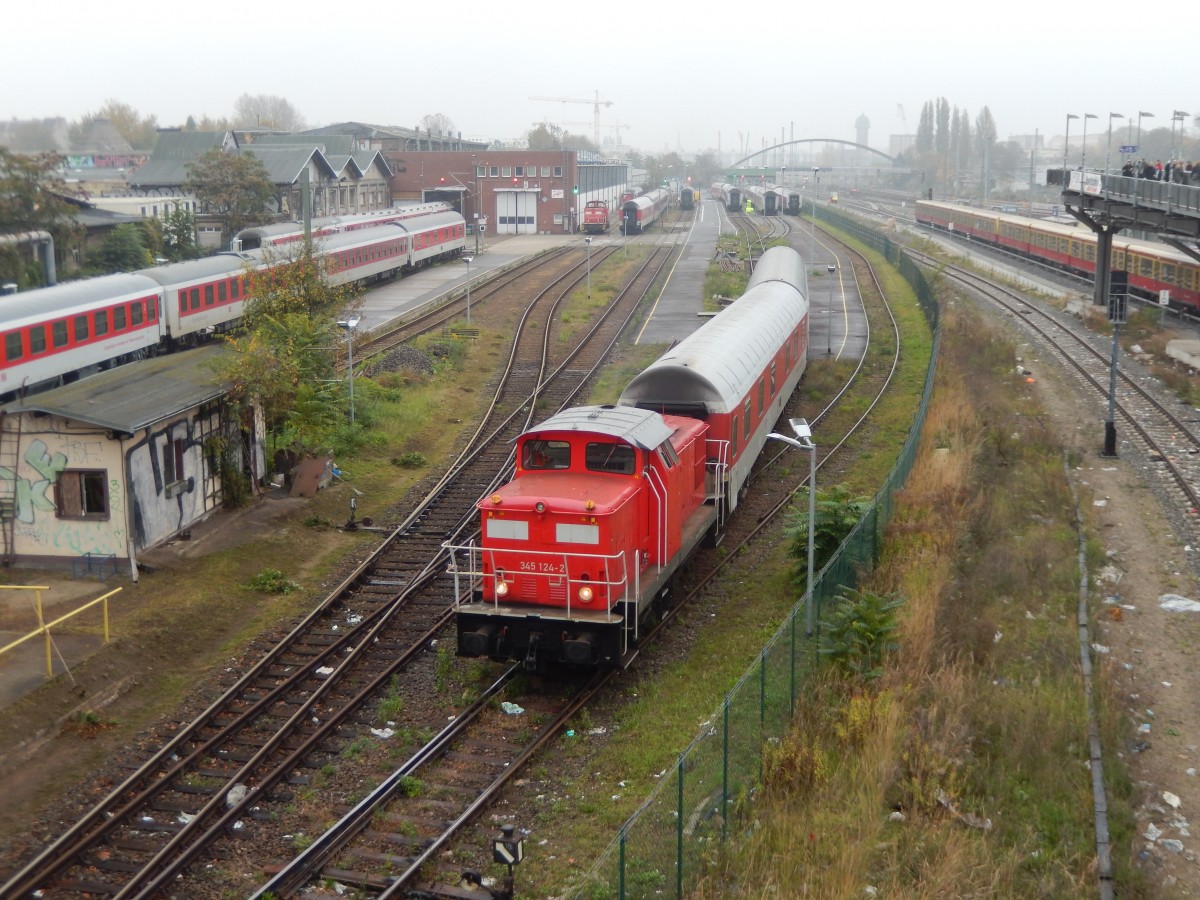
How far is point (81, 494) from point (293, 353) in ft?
23.4

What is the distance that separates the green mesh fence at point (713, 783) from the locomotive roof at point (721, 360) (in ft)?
12.9

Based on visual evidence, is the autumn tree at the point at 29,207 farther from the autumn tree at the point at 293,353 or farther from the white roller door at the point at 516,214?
the white roller door at the point at 516,214

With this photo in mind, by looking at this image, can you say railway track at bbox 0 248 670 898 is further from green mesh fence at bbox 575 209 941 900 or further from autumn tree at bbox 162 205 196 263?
autumn tree at bbox 162 205 196 263

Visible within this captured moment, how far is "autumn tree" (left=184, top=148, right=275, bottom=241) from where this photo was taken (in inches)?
2692

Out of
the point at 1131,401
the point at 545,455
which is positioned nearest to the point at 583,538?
the point at 545,455

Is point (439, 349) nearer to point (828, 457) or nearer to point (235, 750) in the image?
point (828, 457)

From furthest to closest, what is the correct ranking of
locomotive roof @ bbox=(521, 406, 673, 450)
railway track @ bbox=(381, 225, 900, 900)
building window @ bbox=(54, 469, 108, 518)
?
building window @ bbox=(54, 469, 108, 518), locomotive roof @ bbox=(521, 406, 673, 450), railway track @ bbox=(381, 225, 900, 900)

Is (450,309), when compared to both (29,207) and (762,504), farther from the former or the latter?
(762,504)

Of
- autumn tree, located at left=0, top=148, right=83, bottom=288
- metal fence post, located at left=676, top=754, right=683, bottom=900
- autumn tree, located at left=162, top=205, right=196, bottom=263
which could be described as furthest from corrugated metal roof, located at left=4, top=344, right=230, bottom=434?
autumn tree, located at left=162, top=205, right=196, bottom=263

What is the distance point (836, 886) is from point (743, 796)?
1.92 m

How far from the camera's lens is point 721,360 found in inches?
856

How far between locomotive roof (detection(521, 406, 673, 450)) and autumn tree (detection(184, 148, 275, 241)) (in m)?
57.3

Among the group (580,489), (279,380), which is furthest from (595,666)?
(279,380)

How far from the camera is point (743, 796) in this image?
12352 mm
